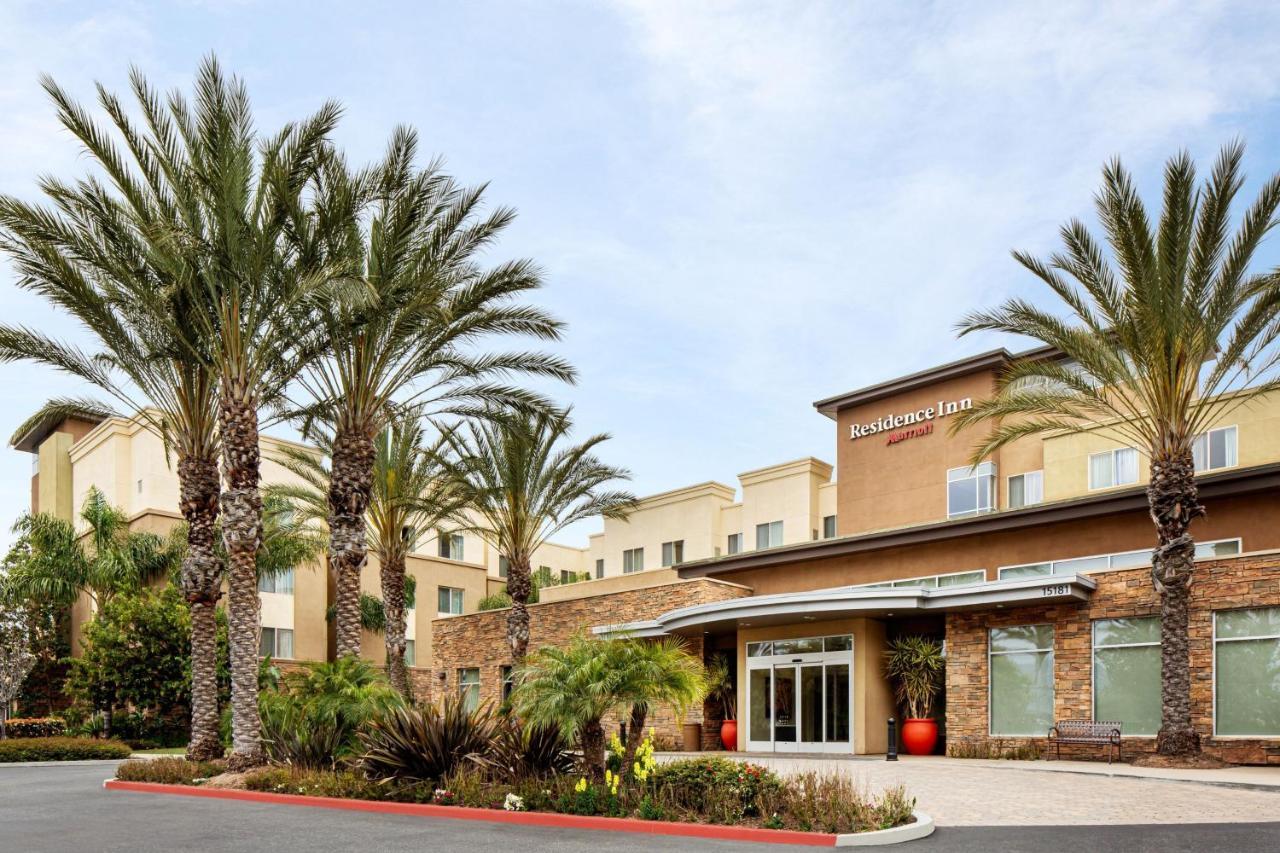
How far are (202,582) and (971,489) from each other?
23578mm

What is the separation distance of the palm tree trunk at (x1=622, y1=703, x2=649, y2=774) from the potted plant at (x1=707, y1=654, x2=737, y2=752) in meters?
15.3

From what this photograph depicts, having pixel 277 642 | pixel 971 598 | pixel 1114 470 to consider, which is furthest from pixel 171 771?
pixel 277 642

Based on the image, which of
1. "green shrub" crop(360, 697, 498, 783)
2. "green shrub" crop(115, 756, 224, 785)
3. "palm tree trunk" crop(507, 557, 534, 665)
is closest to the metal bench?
"green shrub" crop(360, 697, 498, 783)

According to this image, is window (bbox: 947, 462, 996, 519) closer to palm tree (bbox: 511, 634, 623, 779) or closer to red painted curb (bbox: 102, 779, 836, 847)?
palm tree (bbox: 511, 634, 623, 779)

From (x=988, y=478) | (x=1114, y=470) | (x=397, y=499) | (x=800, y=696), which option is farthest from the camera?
(x=988, y=478)

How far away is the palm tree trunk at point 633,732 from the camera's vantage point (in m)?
14.0

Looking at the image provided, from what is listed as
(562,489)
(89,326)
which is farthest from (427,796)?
(562,489)

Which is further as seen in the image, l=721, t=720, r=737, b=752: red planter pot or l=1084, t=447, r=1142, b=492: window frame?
l=1084, t=447, r=1142, b=492: window frame

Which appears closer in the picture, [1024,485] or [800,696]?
[800,696]

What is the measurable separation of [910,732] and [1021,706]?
288cm

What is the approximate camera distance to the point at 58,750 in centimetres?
3016

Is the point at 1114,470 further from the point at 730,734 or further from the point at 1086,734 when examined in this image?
the point at 730,734

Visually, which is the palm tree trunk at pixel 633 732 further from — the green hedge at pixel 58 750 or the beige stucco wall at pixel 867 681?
the green hedge at pixel 58 750

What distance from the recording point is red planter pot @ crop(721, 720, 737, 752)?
1185 inches
